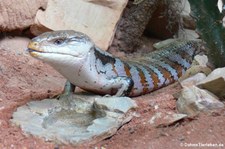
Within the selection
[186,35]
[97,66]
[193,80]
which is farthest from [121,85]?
[186,35]

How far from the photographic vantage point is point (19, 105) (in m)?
3.66

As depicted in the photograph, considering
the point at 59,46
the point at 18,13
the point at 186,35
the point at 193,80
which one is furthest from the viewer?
the point at 186,35

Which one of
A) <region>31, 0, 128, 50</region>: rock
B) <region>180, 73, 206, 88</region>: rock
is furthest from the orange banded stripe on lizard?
<region>31, 0, 128, 50</region>: rock

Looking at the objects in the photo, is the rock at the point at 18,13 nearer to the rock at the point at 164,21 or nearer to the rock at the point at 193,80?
the rock at the point at 164,21

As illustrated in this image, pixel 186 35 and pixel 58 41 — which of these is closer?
pixel 58 41

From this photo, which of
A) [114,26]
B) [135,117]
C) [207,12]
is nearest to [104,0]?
[114,26]

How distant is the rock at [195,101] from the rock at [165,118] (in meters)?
0.10

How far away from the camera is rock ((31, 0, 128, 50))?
542 cm

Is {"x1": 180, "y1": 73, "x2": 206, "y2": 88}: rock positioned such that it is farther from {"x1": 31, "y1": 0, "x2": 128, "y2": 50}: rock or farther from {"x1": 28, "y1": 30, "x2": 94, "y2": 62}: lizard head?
{"x1": 31, "y1": 0, "x2": 128, "y2": 50}: rock

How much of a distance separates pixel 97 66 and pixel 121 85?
317 mm

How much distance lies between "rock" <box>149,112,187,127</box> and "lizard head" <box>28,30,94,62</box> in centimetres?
90

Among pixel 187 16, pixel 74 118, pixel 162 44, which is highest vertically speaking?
pixel 187 16

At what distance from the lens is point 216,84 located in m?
3.45

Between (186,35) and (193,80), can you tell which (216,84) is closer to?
(193,80)
